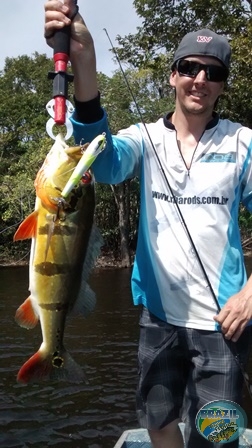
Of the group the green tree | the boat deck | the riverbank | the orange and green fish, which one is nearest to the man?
the orange and green fish

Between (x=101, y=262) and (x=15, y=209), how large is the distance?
5544 millimetres

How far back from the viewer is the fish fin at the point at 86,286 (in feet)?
9.70

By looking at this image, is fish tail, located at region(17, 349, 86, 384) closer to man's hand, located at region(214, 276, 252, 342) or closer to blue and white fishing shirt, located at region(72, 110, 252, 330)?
blue and white fishing shirt, located at region(72, 110, 252, 330)

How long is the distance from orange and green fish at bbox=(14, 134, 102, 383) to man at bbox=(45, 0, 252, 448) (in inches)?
10.6

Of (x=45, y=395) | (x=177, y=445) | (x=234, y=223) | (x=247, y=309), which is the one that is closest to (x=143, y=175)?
(x=234, y=223)

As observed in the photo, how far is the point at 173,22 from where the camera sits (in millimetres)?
14906

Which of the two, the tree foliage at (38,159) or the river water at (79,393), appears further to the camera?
the tree foliage at (38,159)

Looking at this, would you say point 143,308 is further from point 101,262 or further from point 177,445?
point 101,262

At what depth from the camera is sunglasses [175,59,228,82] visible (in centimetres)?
312

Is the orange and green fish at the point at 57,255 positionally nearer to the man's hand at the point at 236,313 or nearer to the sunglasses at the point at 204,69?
the man's hand at the point at 236,313

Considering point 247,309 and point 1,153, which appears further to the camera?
point 1,153

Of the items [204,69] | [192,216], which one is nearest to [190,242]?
[192,216]

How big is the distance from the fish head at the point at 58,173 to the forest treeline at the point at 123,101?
1130 mm

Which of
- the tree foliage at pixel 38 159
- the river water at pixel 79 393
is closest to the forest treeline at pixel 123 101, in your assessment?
the tree foliage at pixel 38 159
